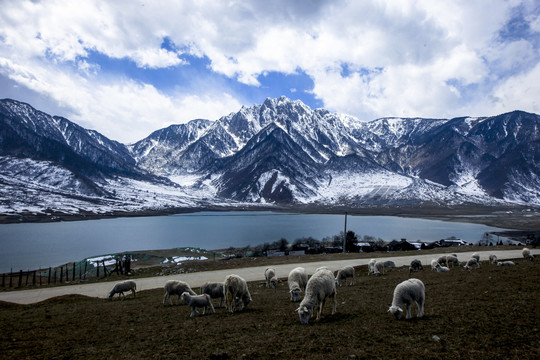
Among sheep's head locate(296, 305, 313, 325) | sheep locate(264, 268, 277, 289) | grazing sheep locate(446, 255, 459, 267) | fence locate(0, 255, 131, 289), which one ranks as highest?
sheep's head locate(296, 305, 313, 325)

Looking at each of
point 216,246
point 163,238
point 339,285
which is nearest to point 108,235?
point 163,238

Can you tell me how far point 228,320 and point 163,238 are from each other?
88584 millimetres

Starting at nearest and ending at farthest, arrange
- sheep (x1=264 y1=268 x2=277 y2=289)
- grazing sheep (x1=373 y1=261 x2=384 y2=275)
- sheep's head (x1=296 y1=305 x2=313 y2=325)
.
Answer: sheep's head (x1=296 y1=305 x2=313 y2=325) < sheep (x1=264 y1=268 x2=277 y2=289) < grazing sheep (x1=373 y1=261 x2=384 y2=275)

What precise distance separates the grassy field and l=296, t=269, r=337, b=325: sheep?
1.04 ft

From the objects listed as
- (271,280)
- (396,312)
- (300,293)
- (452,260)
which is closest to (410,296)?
(396,312)

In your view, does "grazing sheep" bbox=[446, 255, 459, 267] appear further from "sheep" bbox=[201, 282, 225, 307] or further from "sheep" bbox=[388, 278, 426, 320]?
"sheep" bbox=[201, 282, 225, 307]

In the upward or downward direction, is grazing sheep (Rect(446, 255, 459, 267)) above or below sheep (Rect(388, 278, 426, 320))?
below

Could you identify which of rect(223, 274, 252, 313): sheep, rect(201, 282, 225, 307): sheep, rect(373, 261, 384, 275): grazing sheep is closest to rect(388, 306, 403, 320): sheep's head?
rect(223, 274, 252, 313): sheep

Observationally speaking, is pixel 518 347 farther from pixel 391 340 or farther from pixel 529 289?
pixel 529 289

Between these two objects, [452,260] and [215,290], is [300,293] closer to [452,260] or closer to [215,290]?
[215,290]

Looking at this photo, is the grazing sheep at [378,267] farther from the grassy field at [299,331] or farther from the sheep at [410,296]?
the sheep at [410,296]

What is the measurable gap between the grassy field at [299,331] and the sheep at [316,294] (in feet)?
1.04

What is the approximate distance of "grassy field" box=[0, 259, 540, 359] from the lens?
7.82 m

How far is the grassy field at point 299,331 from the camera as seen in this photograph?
7816mm
